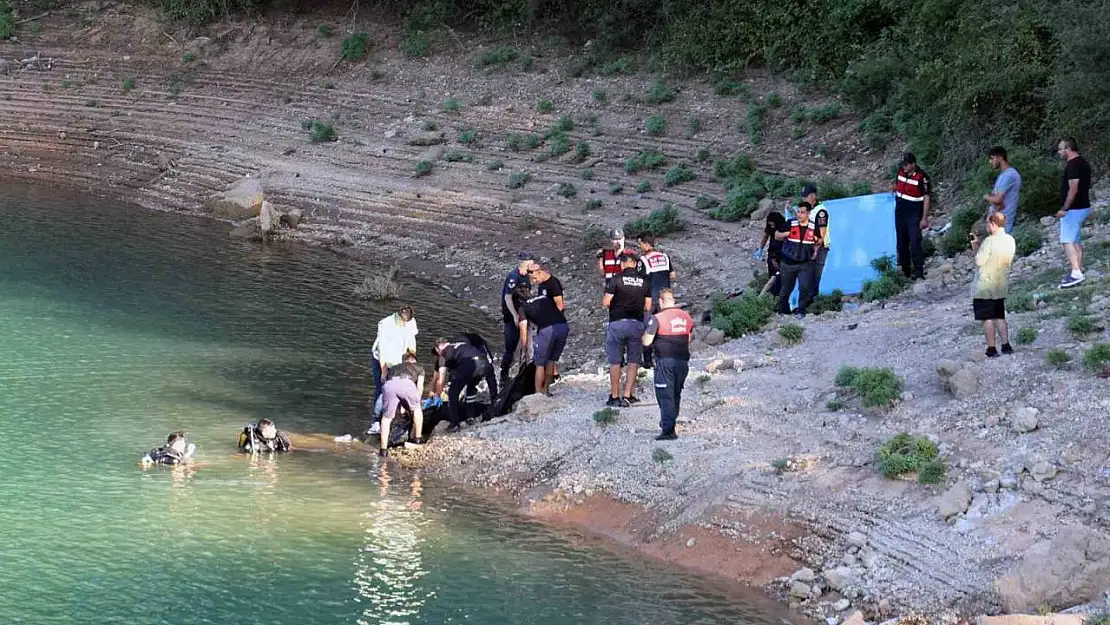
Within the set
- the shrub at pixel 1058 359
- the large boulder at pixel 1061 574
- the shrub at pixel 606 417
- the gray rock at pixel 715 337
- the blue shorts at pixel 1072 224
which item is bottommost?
the large boulder at pixel 1061 574

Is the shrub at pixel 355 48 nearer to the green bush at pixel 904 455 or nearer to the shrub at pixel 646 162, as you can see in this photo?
the shrub at pixel 646 162

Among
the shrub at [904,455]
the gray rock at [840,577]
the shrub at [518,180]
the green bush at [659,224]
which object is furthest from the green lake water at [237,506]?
the shrub at [518,180]

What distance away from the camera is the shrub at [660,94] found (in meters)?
36.3

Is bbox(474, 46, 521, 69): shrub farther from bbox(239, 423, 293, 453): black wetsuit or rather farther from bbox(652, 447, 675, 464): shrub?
bbox(652, 447, 675, 464): shrub

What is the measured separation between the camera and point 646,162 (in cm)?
3338

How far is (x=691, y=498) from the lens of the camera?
16344mm

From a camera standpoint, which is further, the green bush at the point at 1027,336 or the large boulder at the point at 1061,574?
the green bush at the point at 1027,336

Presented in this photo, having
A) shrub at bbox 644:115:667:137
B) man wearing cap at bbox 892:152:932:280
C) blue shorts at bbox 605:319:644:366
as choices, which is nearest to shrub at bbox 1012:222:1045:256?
man wearing cap at bbox 892:152:932:280

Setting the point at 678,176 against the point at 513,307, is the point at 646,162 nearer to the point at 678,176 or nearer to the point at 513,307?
the point at 678,176

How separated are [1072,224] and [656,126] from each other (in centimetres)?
1637

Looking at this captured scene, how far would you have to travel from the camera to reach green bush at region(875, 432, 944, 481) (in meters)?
15.4

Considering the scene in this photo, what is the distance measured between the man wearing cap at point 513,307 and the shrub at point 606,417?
2.34 meters

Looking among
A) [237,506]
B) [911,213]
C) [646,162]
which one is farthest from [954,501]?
[646,162]

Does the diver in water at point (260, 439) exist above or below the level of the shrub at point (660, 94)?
below
